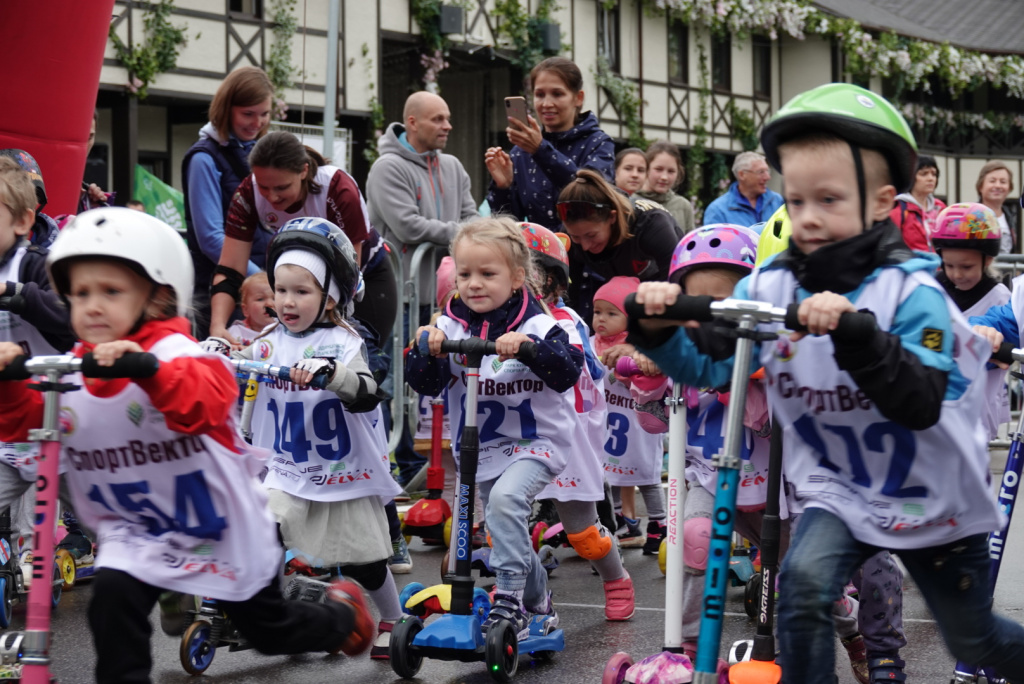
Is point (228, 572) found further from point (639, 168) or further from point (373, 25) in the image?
point (373, 25)

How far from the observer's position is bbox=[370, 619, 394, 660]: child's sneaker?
18.2 feet

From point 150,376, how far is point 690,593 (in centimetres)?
231

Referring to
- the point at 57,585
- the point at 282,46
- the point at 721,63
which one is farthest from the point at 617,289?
the point at 721,63

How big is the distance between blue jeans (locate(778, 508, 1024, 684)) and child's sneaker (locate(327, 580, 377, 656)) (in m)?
1.64

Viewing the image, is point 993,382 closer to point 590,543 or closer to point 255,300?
point 590,543

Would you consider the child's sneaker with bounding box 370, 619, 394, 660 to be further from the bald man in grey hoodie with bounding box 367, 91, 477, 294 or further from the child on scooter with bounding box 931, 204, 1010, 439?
the bald man in grey hoodie with bounding box 367, 91, 477, 294

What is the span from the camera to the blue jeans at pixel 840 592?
340 cm

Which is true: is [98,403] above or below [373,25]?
below

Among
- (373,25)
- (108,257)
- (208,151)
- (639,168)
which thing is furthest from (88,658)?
(373,25)

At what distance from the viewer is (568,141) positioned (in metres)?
7.88

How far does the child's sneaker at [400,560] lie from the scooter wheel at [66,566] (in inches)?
63.4

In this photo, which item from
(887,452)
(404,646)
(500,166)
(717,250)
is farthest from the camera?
(500,166)

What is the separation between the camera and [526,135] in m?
7.45

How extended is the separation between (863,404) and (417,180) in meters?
5.79
